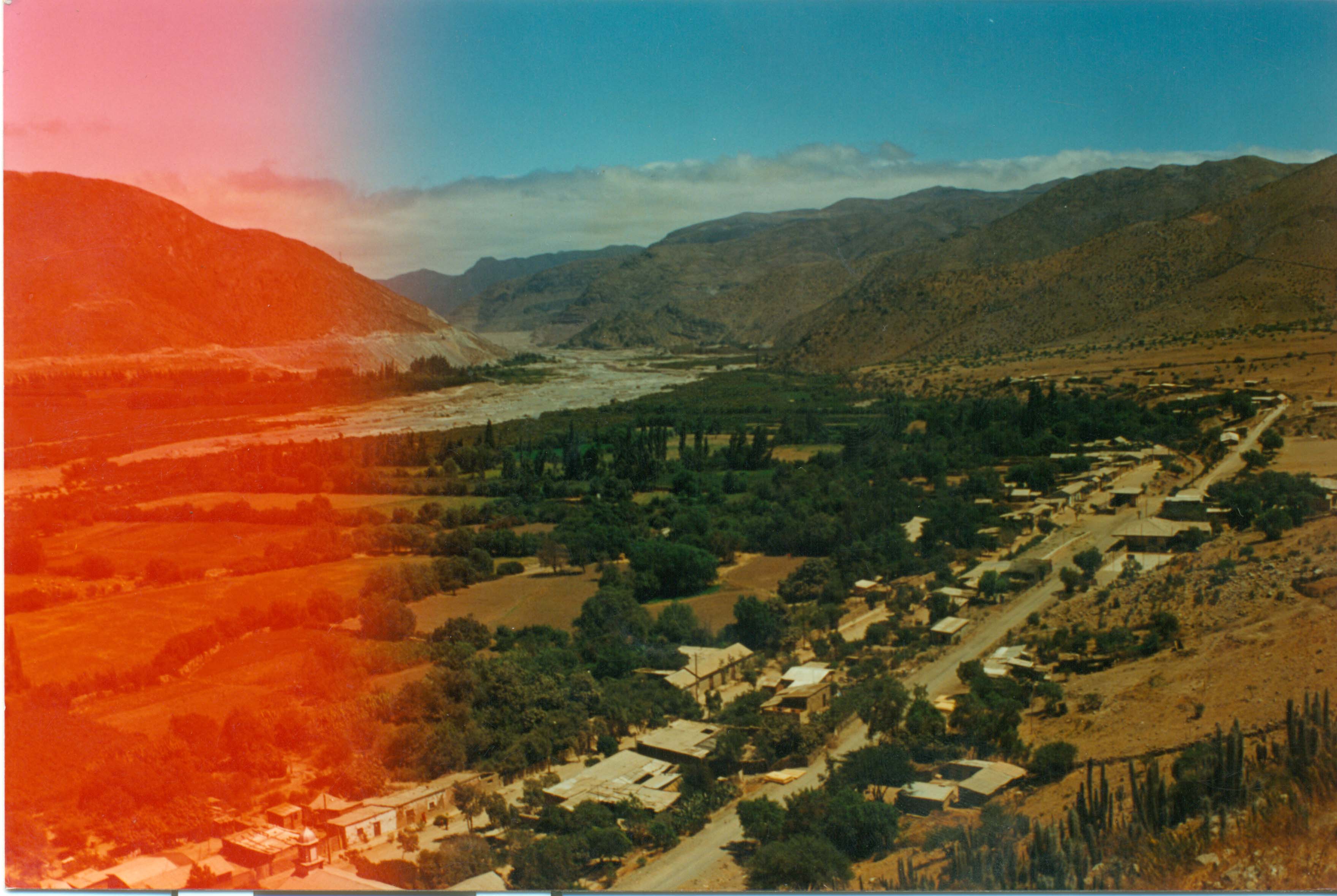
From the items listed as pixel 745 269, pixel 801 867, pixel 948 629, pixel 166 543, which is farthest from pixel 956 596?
pixel 745 269

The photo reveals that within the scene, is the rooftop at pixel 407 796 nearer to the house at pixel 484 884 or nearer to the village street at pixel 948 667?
the house at pixel 484 884

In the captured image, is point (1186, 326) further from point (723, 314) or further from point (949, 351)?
point (723, 314)

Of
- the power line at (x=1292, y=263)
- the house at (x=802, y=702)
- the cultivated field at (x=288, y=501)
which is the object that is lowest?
the house at (x=802, y=702)

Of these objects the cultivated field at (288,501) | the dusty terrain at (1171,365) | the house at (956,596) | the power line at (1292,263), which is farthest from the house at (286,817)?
the power line at (1292,263)

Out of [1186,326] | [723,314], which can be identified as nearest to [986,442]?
[1186,326]

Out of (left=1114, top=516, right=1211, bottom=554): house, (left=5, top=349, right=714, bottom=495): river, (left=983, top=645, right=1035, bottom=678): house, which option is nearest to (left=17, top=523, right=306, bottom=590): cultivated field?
(left=5, top=349, right=714, bottom=495): river
